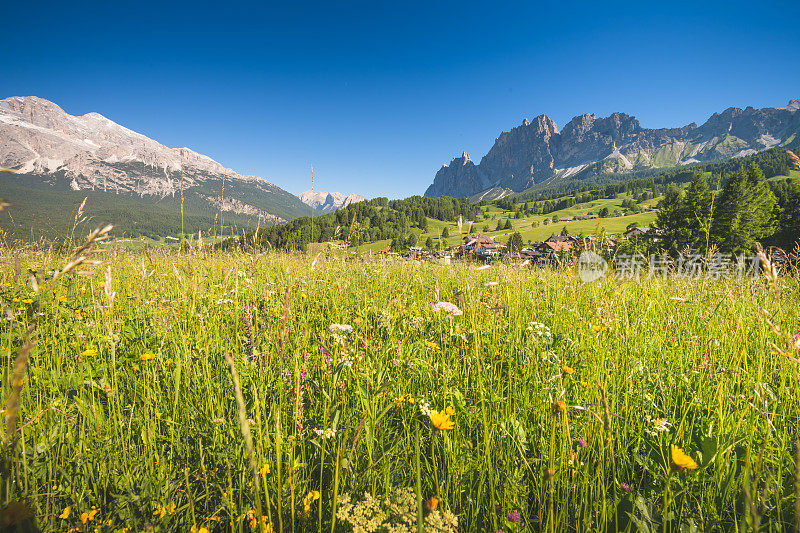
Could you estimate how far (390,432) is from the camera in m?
1.67

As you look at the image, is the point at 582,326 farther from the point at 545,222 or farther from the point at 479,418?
the point at 545,222

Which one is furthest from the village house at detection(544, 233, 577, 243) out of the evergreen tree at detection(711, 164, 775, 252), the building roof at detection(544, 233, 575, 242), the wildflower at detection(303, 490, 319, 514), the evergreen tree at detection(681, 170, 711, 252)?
the evergreen tree at detection(711, 164, 775, 252)

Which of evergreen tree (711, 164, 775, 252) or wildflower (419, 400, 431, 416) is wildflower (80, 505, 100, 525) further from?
evergreen tree (711, 164, 775, 252)

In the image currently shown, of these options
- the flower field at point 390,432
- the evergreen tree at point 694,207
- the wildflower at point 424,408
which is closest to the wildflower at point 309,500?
the flower field at point 390,432

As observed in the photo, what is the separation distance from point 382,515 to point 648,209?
6357 inches

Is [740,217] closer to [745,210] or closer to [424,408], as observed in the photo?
[745,210]

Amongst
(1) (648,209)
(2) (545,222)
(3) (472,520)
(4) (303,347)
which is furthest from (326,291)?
(1) (648,209)

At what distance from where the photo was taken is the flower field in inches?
48.7

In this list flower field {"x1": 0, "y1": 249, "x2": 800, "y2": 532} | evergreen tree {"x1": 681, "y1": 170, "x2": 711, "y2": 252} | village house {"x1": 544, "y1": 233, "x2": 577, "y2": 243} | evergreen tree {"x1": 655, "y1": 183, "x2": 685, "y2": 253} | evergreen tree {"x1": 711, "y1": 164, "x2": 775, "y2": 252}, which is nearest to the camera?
flower field {"x1": 0, "y1": 249, "x2": 800, "y2": 532}

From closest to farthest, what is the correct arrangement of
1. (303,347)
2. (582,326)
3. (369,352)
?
(369,352), (303,347), (582,326)

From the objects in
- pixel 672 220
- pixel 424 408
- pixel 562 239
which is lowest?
pixel 424 408

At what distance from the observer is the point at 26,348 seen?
58 cm

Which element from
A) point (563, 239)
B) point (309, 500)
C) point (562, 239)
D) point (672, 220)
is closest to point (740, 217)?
point (672, 220)

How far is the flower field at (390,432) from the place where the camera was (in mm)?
1236
